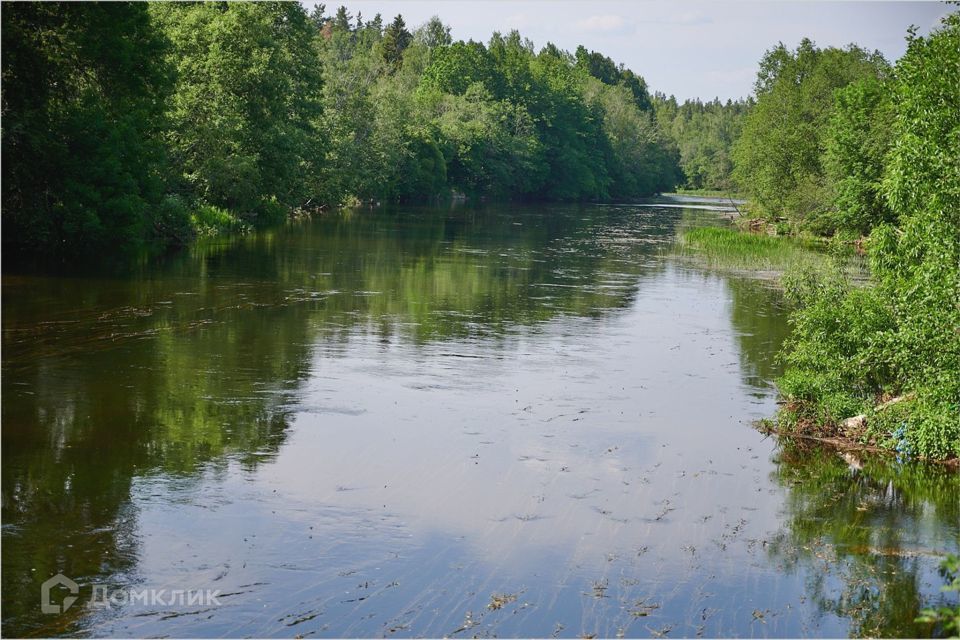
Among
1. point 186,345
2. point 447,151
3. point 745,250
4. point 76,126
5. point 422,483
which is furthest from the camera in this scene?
point 447,151

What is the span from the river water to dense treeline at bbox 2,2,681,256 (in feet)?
24.2

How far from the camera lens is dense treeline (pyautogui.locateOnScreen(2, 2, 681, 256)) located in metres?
37.5

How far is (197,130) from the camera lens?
170 feet

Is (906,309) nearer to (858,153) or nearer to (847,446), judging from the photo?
(847,446)

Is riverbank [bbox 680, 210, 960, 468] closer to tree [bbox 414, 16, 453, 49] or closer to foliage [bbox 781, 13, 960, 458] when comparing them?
foliage [bbox 781, 13, 960, 458]

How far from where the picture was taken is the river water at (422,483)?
1167 cm

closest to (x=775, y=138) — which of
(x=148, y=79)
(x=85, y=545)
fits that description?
(x=148, y=79)

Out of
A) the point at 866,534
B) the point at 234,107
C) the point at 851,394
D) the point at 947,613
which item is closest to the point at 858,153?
the point at 234,107

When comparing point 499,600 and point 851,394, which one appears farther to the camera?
point 851,394

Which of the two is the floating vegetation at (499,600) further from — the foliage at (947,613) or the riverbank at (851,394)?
the riverbank at (851,394)

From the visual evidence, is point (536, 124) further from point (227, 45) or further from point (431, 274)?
point (431, 274)

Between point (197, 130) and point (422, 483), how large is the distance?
40.2m

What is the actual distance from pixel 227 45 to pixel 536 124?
7704 cm

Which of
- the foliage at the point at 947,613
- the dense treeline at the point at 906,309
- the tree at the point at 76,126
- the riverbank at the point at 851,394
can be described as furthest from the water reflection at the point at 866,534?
the tree at the point at 76,126
